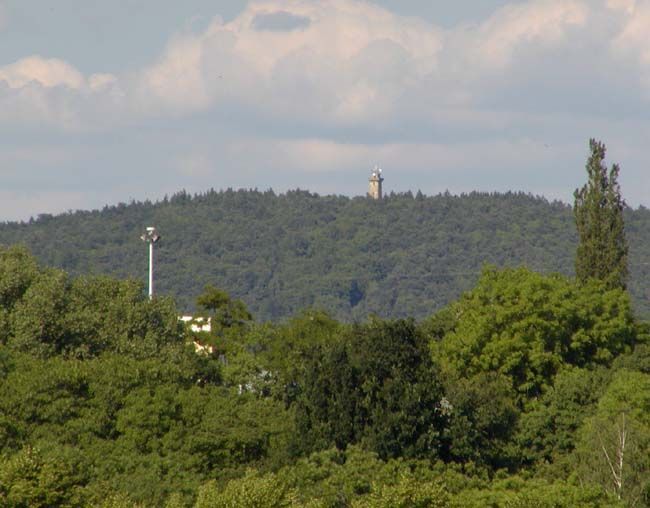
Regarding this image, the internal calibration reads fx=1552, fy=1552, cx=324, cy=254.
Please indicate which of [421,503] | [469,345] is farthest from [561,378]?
[421,503]

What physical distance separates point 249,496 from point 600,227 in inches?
1502

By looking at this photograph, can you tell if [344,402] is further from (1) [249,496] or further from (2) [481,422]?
(1) [249,496]

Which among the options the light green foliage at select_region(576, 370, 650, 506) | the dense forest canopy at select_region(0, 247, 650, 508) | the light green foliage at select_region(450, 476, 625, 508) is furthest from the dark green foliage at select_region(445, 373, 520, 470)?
the light green foliage at select_region(450, 476, 625, 508)

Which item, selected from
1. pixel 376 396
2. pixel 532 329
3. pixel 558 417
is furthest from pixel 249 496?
pixel 532 329

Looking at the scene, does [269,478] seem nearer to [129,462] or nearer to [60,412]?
[129,462]

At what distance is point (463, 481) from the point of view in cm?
4594

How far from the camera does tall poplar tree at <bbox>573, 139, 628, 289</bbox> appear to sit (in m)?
72.4

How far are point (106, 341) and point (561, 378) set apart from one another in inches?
729

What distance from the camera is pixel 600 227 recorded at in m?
72.2

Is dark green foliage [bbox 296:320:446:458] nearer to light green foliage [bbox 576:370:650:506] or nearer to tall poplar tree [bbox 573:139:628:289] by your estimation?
light green foliage [bbox 576:370:650:506]

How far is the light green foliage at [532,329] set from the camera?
66625mm

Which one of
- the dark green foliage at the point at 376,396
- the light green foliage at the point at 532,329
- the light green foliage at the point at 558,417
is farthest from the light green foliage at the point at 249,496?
the light green foliage at the point at 532,329

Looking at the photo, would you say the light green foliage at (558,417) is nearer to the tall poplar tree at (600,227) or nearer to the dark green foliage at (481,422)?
the dark green foliage at (481,422)

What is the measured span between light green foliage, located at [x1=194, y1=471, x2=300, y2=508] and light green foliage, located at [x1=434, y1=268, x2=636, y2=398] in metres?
28.1
